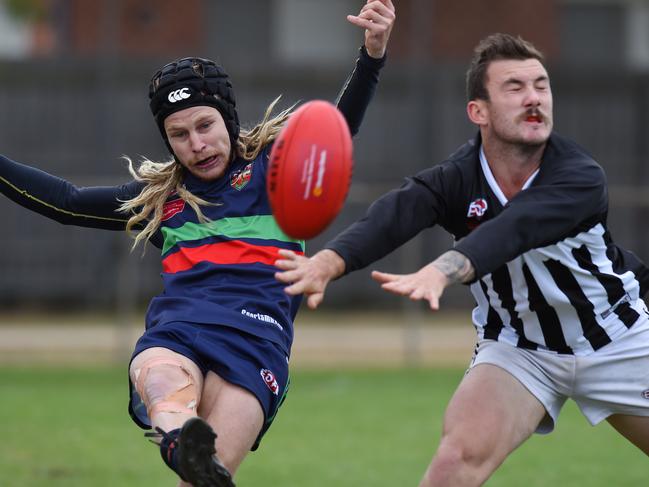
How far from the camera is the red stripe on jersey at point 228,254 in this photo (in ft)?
15.9

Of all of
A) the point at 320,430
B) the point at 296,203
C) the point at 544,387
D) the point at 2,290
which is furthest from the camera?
the point at 2,290

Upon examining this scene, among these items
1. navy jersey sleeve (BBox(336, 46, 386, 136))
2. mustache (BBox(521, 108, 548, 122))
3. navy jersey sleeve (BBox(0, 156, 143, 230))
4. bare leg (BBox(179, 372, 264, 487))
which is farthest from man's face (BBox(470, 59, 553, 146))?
navy jersey sleeve (BBox(0, 156, 143, 230))

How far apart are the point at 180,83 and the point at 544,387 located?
1.92 metres

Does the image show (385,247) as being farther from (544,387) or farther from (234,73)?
(234,73)

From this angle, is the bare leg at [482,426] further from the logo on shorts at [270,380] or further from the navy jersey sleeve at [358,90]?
the navy jersey sleeve at [358,90]

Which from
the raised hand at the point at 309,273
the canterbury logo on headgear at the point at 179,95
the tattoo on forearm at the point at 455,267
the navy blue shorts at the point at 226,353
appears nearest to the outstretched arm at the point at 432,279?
the tattoo on forearm at the point at 455,267

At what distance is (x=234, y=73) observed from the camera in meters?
16.0

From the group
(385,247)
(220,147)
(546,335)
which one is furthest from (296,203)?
(546,335)

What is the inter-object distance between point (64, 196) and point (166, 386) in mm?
1120

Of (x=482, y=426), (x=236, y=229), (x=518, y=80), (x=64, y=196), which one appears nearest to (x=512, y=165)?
(x=518, y=80)

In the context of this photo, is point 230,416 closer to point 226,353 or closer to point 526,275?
point 226,353

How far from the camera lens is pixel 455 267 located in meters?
4.21

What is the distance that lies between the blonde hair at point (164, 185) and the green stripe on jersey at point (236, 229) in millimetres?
47

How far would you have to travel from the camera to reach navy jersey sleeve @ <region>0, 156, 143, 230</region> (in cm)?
510
